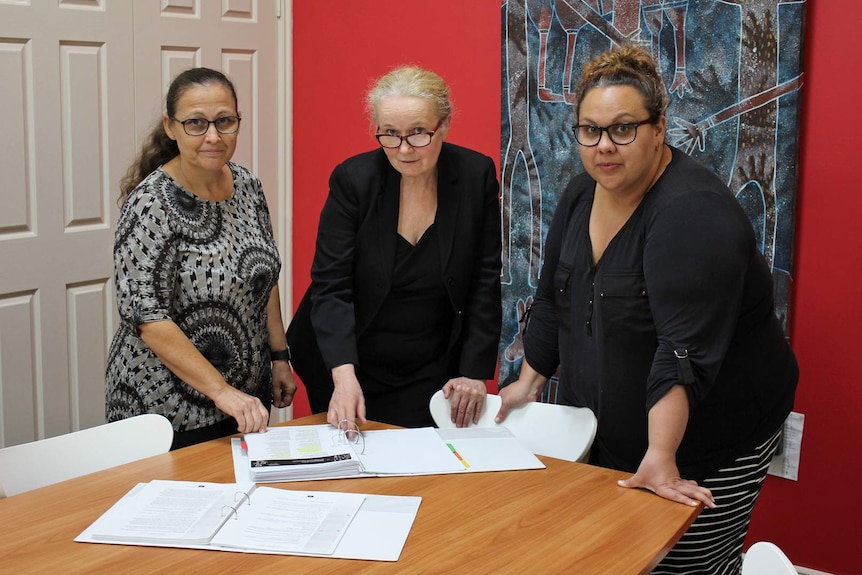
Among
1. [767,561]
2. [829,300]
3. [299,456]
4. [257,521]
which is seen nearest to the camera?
[767,561]

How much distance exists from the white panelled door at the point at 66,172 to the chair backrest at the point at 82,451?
135 centimetres

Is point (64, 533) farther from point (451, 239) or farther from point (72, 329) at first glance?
point (72, 329)

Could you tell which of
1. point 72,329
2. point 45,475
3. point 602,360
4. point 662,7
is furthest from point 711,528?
point 72,329

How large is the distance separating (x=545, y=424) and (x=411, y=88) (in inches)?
34.9

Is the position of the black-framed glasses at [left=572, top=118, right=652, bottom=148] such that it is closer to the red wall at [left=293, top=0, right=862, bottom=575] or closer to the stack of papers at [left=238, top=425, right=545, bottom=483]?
the stack of papers at [left=238, top=425, right=545, bottom=483]

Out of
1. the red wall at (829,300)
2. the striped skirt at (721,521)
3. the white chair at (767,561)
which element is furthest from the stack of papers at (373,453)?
the red wall at (829,300)

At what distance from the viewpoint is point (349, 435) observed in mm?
2191

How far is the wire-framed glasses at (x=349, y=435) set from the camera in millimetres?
2152

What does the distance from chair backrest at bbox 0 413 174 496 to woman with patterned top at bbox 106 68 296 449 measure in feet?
0.49

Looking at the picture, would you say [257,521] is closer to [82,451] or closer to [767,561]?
[82,451]

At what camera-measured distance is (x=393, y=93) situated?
2.28m

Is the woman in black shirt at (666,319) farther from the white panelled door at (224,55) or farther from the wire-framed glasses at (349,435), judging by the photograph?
the white panelled door at (224,55)

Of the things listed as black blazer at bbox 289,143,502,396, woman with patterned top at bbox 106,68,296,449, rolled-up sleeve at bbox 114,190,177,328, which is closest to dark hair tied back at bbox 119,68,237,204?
woman with patterned top at bbox 106,68,296,449

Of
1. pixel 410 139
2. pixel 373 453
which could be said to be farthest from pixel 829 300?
pixel 373 453
